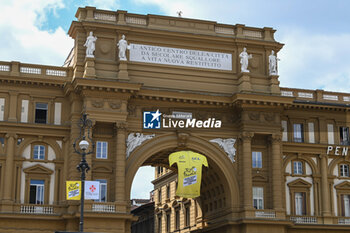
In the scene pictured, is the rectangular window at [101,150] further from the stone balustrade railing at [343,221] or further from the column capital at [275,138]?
the stone balustrade railing at [343,221]

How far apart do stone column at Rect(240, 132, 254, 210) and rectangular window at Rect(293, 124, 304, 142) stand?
7262 mm

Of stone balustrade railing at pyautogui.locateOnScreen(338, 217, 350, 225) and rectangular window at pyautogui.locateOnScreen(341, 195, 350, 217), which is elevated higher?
rectangular window at pyautogui.locateOnScreen(341, 195, 350, 217)

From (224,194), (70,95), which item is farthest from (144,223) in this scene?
(70,95)

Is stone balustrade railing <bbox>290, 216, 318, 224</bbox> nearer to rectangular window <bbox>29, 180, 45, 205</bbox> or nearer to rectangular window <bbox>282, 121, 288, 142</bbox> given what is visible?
rectangular window <bbox>282, 121, 288, 142</bbox>

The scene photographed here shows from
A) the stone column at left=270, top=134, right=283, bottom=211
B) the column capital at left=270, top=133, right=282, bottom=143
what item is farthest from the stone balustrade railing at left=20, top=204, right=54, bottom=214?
the column capital at left=270, top=133, right=282, bottom=143

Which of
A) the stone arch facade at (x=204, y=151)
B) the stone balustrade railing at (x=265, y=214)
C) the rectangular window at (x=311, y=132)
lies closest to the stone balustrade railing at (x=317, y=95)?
the rectangular window at (x=311, y=132)

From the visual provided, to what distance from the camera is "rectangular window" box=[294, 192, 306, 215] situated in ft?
200

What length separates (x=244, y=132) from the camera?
188ft

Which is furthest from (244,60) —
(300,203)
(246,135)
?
(300,203)

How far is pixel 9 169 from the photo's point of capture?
175 ft

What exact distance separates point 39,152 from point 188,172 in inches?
504

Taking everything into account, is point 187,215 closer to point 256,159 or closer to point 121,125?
point 256,159

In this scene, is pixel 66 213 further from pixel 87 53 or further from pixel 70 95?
pixel 87 53

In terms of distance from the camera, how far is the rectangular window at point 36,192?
177 feet
